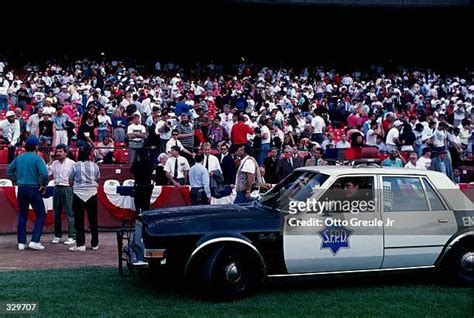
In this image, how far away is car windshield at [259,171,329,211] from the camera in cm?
882

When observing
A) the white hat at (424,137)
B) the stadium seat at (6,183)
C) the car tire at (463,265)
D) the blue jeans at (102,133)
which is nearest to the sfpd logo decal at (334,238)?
the car tire at (463,265)

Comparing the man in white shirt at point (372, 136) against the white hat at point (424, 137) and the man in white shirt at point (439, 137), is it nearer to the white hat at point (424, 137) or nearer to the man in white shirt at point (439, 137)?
the white hat at point (424, 137)

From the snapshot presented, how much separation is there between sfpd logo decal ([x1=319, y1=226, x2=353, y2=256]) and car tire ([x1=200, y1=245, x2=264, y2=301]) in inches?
32.8

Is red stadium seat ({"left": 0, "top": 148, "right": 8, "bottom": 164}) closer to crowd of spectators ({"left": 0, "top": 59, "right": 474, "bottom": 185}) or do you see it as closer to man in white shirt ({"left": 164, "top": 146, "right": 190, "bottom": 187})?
crowd of spectators ({"left": 0, "top": 59, "right": 474, "bottom": 185})

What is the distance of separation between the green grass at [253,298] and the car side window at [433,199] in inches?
38.7

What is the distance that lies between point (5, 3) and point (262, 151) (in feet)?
83.7

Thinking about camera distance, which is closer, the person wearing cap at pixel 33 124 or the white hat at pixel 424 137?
the person wearing cap at pixel 33 124

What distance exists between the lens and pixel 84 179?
38.9 feet

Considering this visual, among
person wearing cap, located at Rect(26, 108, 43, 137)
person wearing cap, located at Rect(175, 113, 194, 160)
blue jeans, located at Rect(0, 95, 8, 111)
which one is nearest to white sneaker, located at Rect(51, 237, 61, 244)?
person wearing cap, located at Rect(175, 113, 194, 160)

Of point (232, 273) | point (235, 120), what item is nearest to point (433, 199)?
point (232, 273)

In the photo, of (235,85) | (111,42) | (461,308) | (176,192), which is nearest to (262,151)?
(176,192)

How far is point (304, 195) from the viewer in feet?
28.9

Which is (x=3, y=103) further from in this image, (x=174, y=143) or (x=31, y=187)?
(x=31, y=187)

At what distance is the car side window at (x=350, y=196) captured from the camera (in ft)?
28.6
